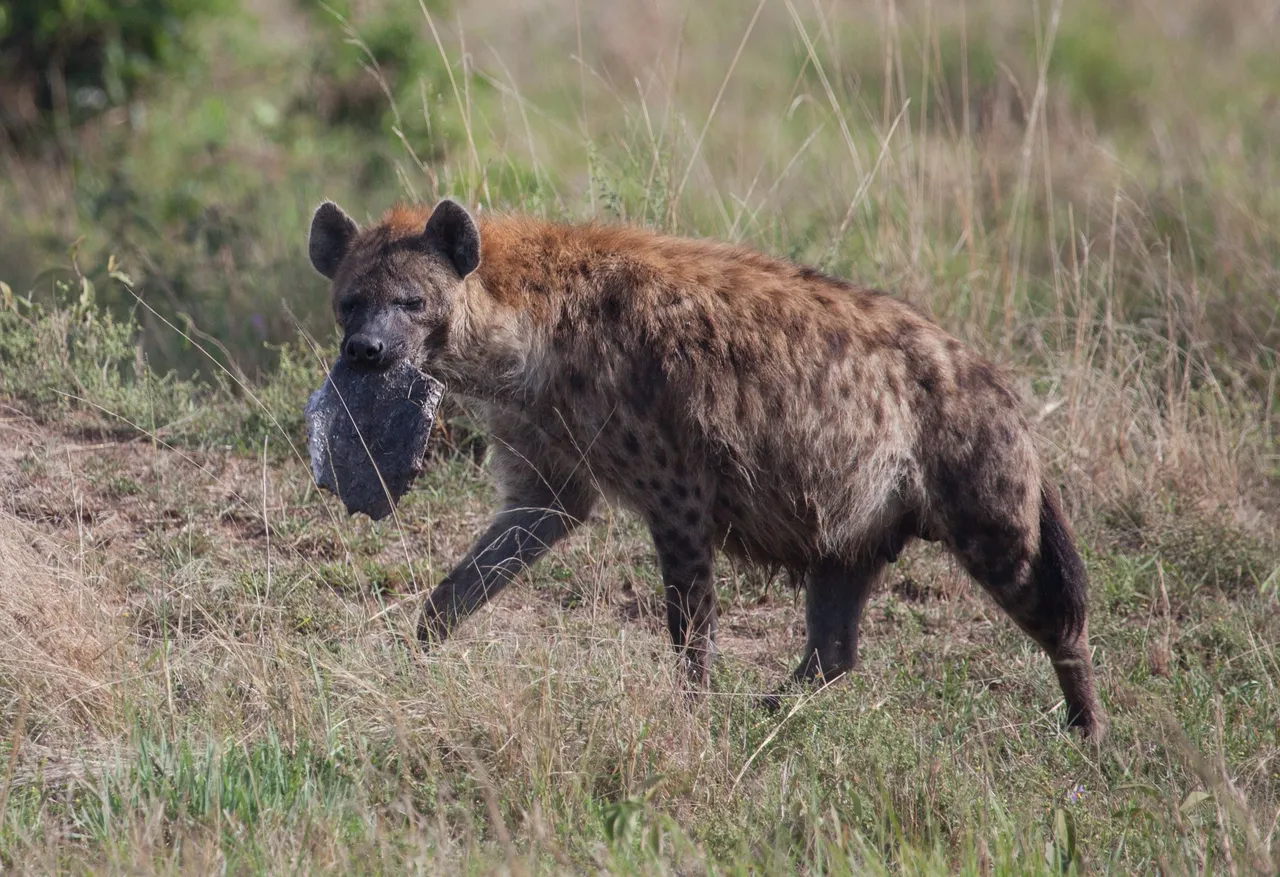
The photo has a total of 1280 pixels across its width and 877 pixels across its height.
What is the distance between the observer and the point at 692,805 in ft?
11.0

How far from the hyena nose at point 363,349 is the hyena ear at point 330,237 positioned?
0.39 m

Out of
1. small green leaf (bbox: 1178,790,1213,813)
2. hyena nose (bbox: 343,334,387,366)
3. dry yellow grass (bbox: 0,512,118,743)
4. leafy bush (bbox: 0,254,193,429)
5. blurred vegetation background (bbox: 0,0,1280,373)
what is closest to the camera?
small green leaf (bbox: 1178,790,1213,813)

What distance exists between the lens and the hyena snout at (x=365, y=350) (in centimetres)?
381

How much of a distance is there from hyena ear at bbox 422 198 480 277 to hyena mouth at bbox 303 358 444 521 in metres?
0.29

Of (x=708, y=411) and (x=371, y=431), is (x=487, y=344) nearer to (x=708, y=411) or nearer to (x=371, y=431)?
(x=371, y=431)

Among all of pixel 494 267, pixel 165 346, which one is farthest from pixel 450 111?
pixel 494 267

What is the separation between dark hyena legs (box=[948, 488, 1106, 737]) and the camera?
154 inches

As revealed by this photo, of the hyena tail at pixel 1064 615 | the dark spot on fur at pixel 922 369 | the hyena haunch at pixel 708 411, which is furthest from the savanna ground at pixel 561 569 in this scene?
the dark spot on fur at pixel 922 369

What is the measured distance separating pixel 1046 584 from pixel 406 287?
174cm

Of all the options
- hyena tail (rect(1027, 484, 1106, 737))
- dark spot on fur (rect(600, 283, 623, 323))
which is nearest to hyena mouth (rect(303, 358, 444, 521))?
dark spot on fur (rect(600, 283, 623, 323))

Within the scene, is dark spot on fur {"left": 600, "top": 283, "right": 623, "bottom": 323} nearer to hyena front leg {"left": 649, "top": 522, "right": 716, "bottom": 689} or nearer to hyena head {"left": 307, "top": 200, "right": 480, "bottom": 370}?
hyena head {"left": 307, "top": 200, "right": 480, "bottom": 370}

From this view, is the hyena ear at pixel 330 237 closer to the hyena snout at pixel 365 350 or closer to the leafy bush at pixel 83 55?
the hyena snout at pixel 365 350

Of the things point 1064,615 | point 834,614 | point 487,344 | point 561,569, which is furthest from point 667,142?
point 1064,615

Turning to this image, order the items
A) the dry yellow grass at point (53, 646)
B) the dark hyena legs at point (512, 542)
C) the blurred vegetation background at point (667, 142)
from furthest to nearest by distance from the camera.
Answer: the blurred vegetation background at point (667, 142), the dark hyena legs at point (512, 542), the dry yellow grass at point (53, 646)
